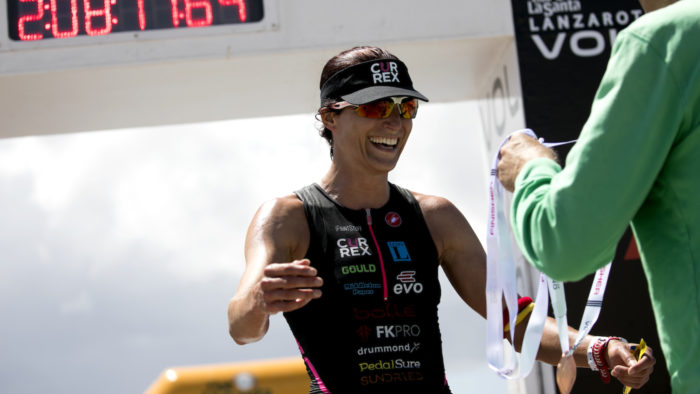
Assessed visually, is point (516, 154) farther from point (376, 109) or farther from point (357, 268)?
point (376, 109)

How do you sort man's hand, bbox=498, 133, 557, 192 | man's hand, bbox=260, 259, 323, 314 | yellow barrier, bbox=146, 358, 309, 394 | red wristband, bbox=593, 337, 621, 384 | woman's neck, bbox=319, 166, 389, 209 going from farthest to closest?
yellow barrier, bbox=146, 358, 309, 394 < woman's neck, bbox=319, 166, 389, 209 < red wristband, bbox=593, 337, 621, 384 < man's hand, bbox=260, 259, 323, 314 < man's hand, bbox=498, 133, 557, 192

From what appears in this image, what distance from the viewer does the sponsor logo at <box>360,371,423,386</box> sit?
2238 millimetres

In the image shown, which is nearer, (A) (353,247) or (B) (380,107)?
(A) (353,247)

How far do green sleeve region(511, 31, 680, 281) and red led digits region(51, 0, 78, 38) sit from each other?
4.20 m

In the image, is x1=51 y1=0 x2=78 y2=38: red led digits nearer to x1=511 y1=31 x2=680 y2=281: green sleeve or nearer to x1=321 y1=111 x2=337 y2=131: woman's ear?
x1=321 y1=111 x2=337 y2=131: woman's ear

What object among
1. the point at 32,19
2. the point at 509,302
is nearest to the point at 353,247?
the point at 509,302

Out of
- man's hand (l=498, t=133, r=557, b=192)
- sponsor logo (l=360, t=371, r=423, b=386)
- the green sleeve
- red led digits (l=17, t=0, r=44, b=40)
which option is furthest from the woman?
red led digits (l=17, t=0, r=44, b=40)

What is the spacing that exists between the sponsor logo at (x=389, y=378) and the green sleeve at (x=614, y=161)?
3.24 feet

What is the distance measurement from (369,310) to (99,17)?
11.0 feet

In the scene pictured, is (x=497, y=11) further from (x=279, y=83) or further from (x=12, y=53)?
(x=12, y=53)

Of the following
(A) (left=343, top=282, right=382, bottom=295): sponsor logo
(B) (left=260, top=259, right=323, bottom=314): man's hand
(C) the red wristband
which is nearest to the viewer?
(B) (left=260, top=259, right=323, bottom=314): man's hand

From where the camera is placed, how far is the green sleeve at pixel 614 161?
1286mm

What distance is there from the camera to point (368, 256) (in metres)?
2.36

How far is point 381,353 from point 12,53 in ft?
11.8
